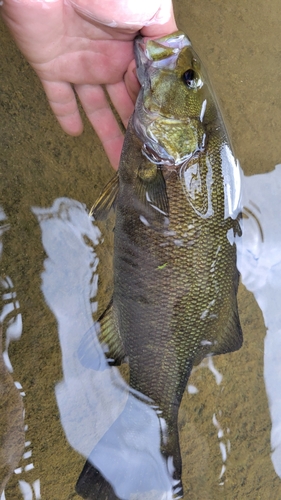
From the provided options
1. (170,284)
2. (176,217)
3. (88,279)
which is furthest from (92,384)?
(176,217)

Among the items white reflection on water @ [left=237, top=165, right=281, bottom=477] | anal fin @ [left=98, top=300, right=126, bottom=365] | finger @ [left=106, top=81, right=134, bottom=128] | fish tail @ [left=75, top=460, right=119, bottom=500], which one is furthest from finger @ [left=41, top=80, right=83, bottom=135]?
fish tail @ [left=75, top=460, right=119, bottom=500]

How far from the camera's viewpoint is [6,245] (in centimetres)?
206

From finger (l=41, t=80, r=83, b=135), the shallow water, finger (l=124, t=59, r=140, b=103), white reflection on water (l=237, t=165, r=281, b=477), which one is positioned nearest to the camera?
finger (l=124, t=59, r=140, b=103)

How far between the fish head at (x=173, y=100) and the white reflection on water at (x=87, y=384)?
78 cm

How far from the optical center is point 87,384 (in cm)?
216

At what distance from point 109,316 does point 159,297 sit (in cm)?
25

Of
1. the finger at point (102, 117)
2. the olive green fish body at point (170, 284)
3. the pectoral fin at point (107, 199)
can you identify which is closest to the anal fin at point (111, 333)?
the olive green fish body at point (170, 284)

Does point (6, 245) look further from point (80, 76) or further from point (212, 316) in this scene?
point (212, 316)

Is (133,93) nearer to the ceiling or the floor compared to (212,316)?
nearer to the ceiling

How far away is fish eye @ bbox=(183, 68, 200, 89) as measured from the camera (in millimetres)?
1561

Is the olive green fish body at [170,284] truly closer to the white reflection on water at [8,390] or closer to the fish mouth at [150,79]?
the fish mouth at [150,79]

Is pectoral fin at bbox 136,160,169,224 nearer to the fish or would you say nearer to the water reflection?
the fish

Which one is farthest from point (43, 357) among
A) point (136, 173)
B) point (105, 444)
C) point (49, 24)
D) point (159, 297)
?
point (49, 24)

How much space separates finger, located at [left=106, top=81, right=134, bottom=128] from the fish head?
1.10ft
